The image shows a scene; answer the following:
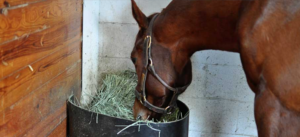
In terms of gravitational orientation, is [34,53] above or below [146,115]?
above

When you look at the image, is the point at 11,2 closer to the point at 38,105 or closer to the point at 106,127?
the point at 38,105

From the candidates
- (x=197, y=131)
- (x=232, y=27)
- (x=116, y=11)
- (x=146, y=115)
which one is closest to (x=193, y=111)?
(x=197, y=131)

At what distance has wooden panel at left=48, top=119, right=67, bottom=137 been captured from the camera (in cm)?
188

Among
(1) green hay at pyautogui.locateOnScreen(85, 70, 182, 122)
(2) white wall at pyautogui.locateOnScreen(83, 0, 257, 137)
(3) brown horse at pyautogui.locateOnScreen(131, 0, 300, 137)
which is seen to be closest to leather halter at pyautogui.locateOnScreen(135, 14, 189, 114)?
(3) brown horse at pyautogui.locateOnScreen(131, 0, 300, 137)

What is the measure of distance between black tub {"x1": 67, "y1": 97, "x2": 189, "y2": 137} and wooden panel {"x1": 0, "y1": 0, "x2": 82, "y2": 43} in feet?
→ 1.69

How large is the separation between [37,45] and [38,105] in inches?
11.3

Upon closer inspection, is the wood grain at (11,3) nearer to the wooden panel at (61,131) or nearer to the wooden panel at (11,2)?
the wooden panel at (11,2)

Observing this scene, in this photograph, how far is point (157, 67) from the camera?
5.57 ft

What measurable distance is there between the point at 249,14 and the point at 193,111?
1212 mm

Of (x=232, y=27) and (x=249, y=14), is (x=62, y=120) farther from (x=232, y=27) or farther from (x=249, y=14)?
(x=249, y=14)

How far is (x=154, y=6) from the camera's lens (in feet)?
7.38

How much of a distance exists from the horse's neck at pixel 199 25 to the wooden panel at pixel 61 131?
0.75 metres

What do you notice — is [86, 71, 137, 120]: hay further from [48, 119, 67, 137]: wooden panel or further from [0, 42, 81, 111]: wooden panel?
[0, 42, 81, 111]: wooden panel

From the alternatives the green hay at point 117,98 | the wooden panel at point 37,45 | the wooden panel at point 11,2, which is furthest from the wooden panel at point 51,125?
the wooden panel at point 11,2
